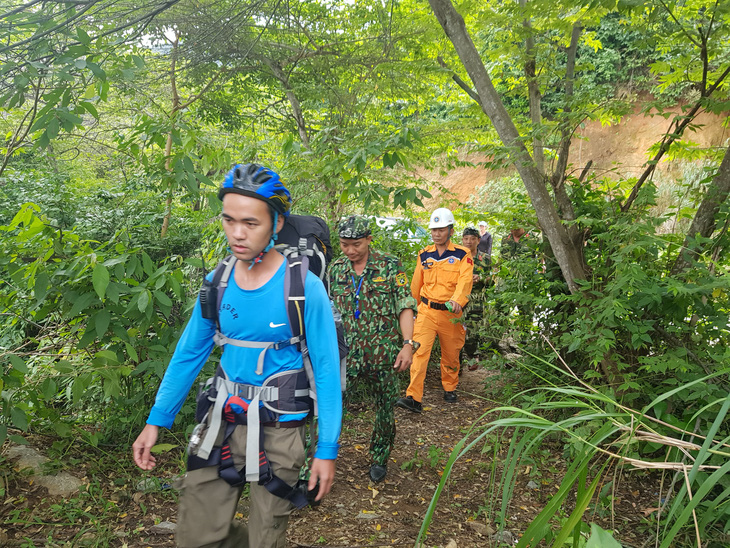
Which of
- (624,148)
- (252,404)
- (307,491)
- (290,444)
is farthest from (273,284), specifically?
(624,148)

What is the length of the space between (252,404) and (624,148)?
27586mm

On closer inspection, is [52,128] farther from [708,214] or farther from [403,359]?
[708,214]

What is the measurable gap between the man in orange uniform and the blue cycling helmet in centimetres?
379

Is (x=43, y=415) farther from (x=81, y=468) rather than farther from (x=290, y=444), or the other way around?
(x=290, y=444)

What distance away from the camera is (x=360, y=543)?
3186 mm

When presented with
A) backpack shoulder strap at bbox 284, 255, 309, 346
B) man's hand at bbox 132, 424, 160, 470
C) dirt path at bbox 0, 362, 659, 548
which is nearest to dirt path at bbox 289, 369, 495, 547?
dirt path at bbox 0, 362, 659, 548

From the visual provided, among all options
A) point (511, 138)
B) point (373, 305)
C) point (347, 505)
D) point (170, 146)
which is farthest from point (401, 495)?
point (170, 146)

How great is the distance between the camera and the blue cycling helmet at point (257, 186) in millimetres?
2006

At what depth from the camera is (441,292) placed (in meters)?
5.78

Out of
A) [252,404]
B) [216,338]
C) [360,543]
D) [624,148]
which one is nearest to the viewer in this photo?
[252,404]

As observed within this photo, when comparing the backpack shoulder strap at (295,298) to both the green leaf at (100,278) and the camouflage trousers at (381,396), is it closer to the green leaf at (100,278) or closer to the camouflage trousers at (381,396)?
the green leaf at (100,278)

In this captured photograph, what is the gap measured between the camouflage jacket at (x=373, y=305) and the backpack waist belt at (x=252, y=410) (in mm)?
1817

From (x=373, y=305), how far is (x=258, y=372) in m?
2.02

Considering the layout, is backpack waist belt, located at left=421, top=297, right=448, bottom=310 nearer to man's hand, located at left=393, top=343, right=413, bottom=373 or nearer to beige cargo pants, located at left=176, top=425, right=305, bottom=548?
man's hand, located at left=393, top=343, right=413, bottom=373
